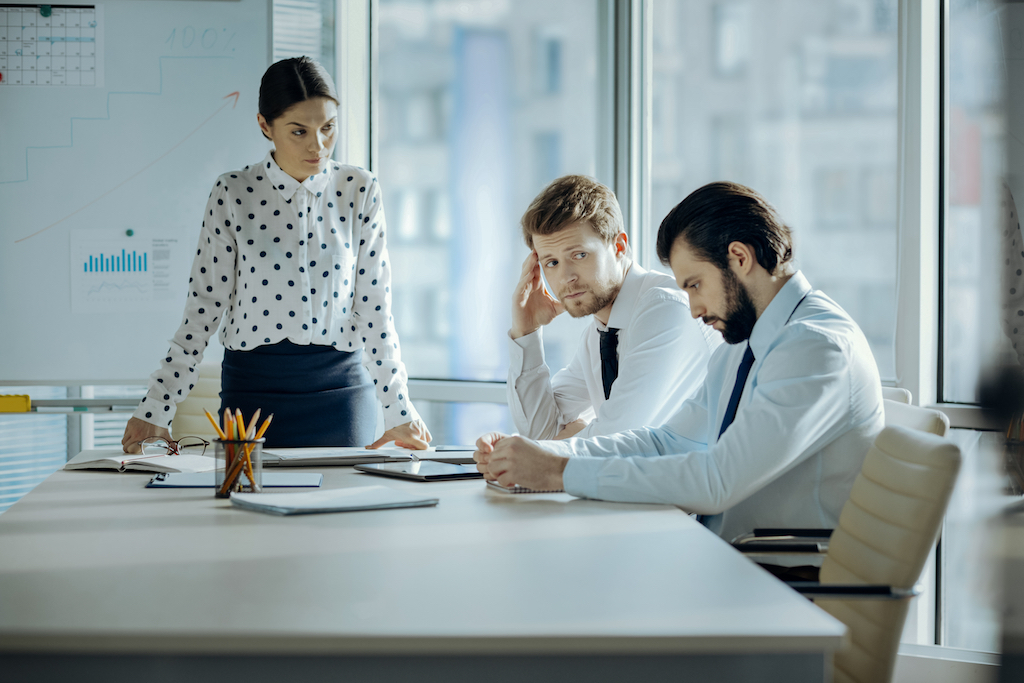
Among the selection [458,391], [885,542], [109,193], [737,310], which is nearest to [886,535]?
[885,542]

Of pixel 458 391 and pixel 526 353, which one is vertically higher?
pixel 526 353

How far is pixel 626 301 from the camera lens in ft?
7.16

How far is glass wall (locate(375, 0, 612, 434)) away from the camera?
325 cm

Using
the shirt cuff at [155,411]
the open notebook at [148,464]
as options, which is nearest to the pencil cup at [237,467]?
the open notebook at [148,464]

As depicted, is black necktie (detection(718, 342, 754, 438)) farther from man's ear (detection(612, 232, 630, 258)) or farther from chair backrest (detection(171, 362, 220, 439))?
chair backrest (detection(171, 362, 220, 439))

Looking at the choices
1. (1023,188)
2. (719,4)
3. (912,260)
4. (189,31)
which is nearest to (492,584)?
(1023,188)

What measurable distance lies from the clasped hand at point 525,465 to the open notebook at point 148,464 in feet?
1.91

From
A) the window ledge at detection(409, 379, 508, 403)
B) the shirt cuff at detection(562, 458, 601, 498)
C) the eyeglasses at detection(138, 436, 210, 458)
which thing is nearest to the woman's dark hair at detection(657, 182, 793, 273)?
the shirt cuff at detection(562, 458, 601, 498)

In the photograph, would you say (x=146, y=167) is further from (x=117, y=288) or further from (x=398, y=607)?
(x=398, y=607)

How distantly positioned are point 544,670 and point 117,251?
2.84 metres

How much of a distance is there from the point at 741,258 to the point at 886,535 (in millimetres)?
574

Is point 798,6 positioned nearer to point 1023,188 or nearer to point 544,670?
point 1023,188

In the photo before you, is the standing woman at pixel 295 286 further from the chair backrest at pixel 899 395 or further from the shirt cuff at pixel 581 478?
the chair backrest at pixel 899 395

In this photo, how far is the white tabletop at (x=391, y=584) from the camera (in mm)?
727
